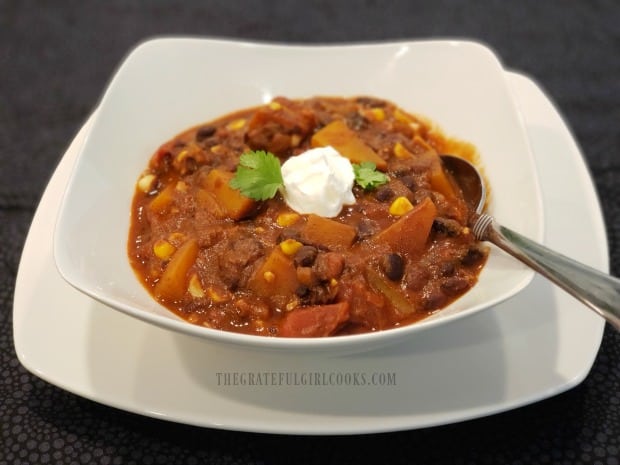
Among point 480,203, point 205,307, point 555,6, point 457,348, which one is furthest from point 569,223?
point 555,6

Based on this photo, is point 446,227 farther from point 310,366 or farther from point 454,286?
point 310,366

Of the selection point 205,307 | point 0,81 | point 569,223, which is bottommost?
point 0,81

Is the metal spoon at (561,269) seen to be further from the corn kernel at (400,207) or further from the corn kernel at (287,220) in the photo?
the corn kernel at (287,220)

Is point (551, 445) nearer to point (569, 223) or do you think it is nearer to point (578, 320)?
point (578, 320)

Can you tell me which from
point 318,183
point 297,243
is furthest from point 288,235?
point 318,183

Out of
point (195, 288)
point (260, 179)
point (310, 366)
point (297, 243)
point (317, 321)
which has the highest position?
point (260, 179)
